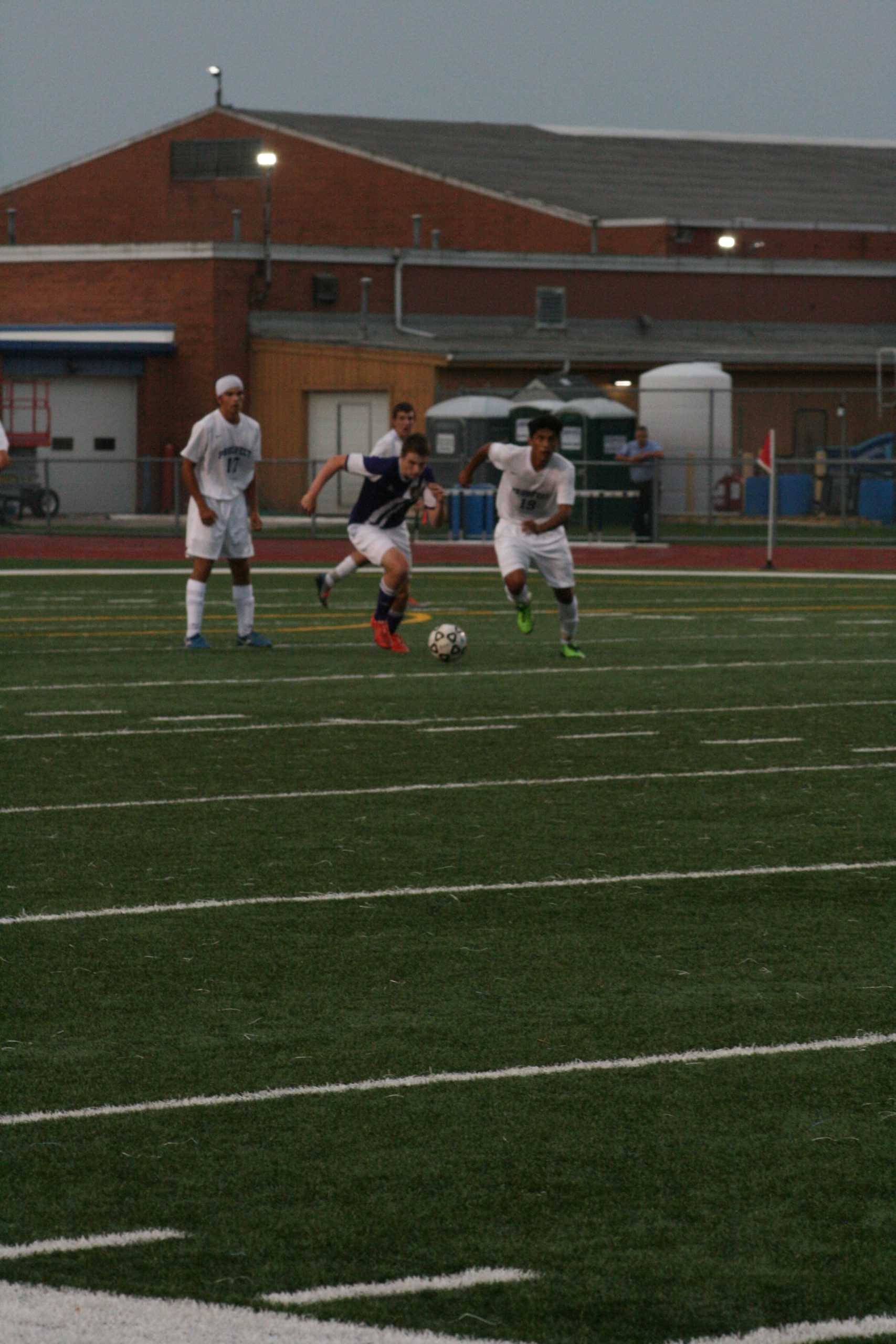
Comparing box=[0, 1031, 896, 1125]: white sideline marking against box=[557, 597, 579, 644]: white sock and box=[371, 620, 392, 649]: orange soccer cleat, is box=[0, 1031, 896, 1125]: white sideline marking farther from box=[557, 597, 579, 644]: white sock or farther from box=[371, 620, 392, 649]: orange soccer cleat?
box=[371, 620, 392, 649]: orange soccer cleat

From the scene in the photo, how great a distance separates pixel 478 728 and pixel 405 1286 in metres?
8.83

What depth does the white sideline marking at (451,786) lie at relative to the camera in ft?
33.6

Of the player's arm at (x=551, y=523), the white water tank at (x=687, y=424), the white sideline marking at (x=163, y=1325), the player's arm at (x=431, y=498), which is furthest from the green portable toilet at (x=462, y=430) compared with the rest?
the white sideline marking at (x=163, y=1325)

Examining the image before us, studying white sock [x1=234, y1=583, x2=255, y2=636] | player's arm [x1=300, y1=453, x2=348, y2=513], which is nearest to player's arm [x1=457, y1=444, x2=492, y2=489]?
player's arm [x1=300, y1=453, x2=348, y2=513]

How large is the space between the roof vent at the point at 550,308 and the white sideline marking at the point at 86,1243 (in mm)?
49532

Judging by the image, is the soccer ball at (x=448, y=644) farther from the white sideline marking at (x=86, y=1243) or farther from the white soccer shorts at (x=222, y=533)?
the white sideline marking at (x=86, y=1243)

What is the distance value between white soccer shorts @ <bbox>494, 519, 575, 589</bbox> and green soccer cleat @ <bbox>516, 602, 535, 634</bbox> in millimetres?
415

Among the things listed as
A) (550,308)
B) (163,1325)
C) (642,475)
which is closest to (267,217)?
(550,308)

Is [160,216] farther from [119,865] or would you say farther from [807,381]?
[119,865]

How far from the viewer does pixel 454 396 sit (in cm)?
4766

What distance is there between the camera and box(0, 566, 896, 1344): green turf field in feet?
14.8

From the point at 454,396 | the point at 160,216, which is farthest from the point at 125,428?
the point at 160,216

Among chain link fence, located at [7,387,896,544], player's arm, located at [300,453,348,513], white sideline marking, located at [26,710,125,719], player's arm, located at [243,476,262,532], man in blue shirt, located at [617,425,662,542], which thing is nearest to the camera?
white sideline marking, located at [26,710,125,719]

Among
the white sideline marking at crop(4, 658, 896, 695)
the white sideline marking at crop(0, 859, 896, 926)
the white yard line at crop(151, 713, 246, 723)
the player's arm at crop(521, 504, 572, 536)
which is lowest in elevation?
the white sideline marking at crop(0, 859, 896, 926)
